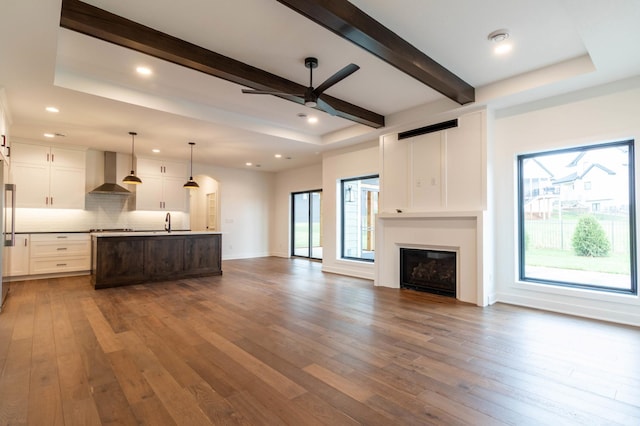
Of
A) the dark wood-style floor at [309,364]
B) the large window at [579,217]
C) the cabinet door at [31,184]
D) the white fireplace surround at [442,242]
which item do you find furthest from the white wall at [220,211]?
the large window at [579,217]

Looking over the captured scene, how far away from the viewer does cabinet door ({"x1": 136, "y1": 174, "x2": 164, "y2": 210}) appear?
7.49 metres

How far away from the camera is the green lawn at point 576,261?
378 centimetres

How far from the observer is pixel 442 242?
489 centimetres

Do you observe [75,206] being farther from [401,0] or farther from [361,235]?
[401,0]

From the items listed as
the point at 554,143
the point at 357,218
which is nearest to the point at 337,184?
the point at 357,218

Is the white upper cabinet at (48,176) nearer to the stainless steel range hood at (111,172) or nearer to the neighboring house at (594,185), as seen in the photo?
the stainless steel range hood at (111,172)

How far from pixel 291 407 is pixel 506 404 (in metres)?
1.37

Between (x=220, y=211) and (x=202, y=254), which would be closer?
(x=202, y=254)

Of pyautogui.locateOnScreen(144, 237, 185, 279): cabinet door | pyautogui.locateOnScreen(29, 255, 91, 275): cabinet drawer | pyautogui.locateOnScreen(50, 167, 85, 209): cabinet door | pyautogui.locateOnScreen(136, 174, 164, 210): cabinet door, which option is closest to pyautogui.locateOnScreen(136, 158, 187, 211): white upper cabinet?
pyautogui.locateOnScreen(136, 174, 164, 210): cabinet door

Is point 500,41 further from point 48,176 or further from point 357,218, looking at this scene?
point 48,176

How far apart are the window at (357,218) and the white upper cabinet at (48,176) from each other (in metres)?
5.68

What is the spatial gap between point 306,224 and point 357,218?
2864 mm

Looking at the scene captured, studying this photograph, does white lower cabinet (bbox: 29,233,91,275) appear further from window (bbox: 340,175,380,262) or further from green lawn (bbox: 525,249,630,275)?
green lawn (bbox: 525,249,630,275)

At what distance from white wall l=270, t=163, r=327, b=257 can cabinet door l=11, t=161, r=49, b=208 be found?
5.69m
